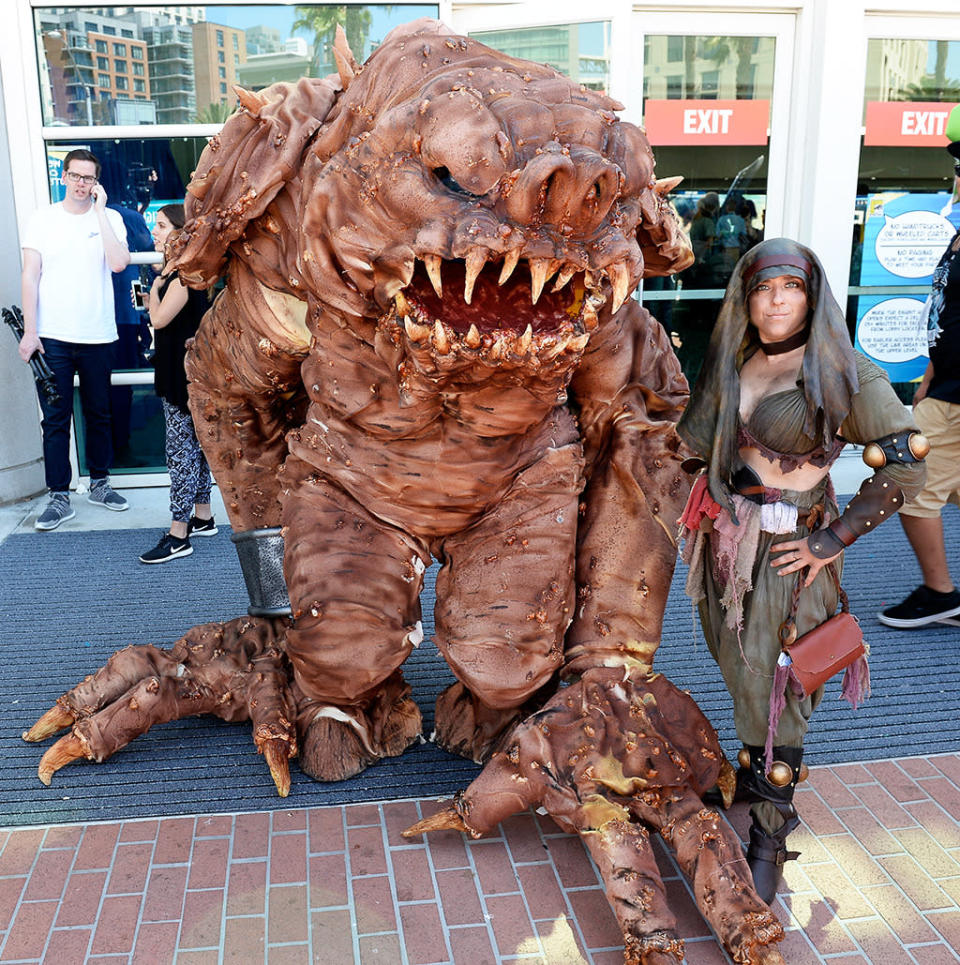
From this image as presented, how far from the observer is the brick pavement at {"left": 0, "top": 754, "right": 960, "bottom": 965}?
87.9 inches

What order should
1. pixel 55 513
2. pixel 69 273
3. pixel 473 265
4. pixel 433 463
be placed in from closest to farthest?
pixel 473 265 < pixel 433 463 < pixel 69 273 < pixel 55 513

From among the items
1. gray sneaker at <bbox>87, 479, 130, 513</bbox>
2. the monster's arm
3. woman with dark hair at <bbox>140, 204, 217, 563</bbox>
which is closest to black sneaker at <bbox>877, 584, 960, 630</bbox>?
the monster's arm

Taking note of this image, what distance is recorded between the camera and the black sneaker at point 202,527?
17.1ft

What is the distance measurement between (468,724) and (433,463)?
890 millimetres

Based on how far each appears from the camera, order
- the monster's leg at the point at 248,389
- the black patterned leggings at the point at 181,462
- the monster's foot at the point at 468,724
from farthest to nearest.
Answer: the black patterned leggings at the point at 181,462 < the monster's foot at the point at 468,724 < the monster's leg at the point at 248,389

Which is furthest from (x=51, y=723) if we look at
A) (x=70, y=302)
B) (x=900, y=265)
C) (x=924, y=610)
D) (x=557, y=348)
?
(x=900, y=265)

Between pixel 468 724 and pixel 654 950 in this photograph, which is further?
pixel 468 724

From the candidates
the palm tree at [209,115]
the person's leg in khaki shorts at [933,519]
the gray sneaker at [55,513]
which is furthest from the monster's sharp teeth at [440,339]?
the palm tree at [209,115]

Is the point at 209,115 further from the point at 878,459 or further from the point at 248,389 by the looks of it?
the point at 878,459

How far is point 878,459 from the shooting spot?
2.27 metres

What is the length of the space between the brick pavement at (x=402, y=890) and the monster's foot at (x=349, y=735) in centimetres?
17

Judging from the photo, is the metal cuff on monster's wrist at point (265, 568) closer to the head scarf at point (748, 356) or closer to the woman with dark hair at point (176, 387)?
the head scarf at point (748, 356)

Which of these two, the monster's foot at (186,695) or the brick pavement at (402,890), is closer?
the brick pavement at (402,890)

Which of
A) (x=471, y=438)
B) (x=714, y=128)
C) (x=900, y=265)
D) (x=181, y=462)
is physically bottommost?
(x=181, y=462)
